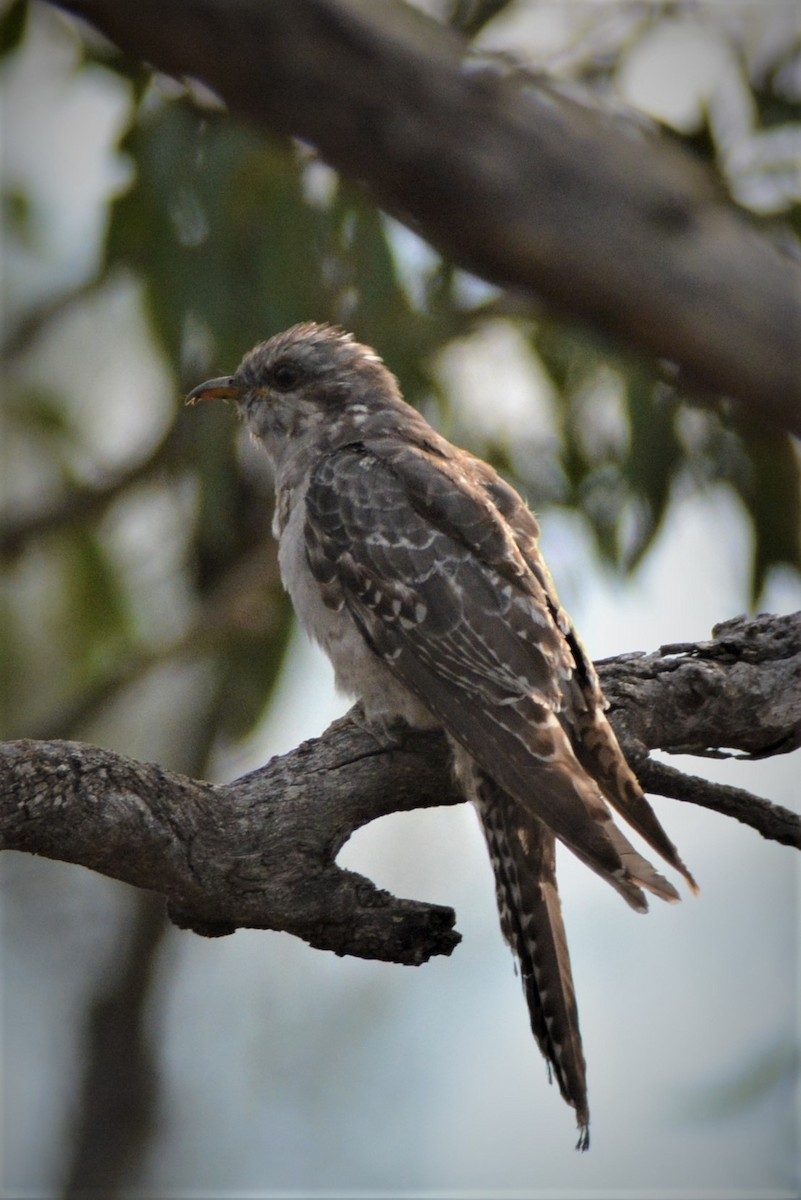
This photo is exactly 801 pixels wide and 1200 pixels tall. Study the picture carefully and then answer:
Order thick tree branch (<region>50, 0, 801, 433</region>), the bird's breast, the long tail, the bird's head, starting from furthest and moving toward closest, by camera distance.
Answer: the bird's head → the bird's breast → the long tail → thick tree branch (<region>50, 0, 801, 433</region>)

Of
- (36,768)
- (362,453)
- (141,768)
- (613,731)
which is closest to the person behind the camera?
(36,768)

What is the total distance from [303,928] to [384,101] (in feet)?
5.05

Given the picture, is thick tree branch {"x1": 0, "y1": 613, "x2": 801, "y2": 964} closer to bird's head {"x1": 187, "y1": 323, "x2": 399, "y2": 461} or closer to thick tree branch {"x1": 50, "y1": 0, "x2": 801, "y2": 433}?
thick tree branch {"x1": 50, "y1": 0, "x2": 801, "y2": 433}

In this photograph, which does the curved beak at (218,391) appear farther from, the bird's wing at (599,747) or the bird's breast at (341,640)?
the bird's wing at (599,747)

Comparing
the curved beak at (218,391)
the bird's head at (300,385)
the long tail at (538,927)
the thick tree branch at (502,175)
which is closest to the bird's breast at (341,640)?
the long tail at (538,927)

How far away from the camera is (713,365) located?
197cm

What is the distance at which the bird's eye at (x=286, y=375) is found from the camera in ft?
15.4

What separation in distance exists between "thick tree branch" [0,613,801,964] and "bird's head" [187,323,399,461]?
4.35ft

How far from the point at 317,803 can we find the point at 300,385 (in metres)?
1.99

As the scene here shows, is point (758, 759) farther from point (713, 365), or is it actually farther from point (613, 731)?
point (713, 365)

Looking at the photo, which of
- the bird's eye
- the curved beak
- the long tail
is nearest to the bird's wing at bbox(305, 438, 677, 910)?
the long tail

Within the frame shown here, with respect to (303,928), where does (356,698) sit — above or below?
above

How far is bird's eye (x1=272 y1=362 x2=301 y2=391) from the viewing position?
15.4 ft

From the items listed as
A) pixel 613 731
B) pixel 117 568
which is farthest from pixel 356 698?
pixel 117 568
